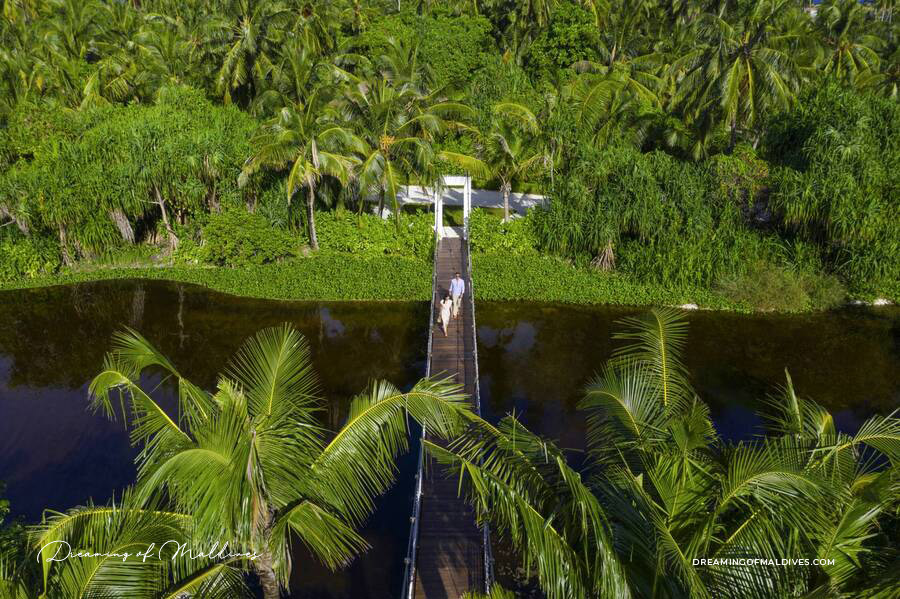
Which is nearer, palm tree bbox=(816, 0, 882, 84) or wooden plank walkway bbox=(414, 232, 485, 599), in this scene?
wooden plank walkway bbox=(414, 232, 485, 599)

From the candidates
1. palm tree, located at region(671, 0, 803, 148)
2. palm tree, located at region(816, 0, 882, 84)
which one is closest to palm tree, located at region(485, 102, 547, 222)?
palm tree, located at region(671, 0, 803, 148)

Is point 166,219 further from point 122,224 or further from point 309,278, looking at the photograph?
point 309,278

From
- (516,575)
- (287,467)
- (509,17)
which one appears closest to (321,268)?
(516,575)

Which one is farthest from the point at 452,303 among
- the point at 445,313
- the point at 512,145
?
the point at 512,145

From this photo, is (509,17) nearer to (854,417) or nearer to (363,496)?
(854,417)

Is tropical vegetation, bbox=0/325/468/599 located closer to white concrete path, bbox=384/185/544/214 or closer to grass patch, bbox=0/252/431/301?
grass patch, bbox=0/252/431/301

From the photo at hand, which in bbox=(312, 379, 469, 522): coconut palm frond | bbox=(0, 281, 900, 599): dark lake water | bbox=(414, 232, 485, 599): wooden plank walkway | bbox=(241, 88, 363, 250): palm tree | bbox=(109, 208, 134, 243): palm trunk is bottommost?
bbox=(0, 281, 900, 599): dark lake water

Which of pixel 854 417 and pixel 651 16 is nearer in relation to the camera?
pixel 854 417

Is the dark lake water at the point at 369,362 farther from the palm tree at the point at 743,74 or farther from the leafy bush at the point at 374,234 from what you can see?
the palm tree at the point at 743,74
